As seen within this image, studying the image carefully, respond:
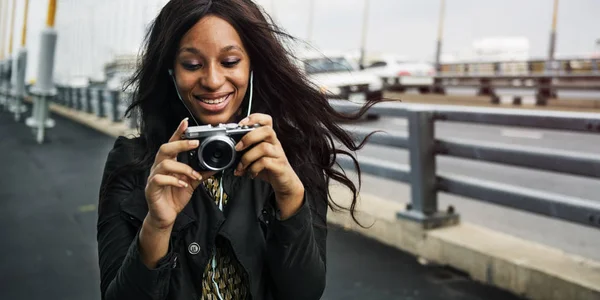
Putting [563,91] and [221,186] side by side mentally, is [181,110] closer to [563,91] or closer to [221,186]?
[221,186]

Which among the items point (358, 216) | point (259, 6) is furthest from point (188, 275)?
point (358, 216)

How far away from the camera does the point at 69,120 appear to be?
22.0m

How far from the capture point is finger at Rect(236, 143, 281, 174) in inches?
66.7

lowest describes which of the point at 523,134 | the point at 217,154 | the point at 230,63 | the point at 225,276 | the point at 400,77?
the point at 225,276

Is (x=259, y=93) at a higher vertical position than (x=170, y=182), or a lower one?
higher

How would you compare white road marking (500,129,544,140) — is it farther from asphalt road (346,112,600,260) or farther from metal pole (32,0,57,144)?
metal pole (32,0,57,144)

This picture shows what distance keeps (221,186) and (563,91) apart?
70.2 feet

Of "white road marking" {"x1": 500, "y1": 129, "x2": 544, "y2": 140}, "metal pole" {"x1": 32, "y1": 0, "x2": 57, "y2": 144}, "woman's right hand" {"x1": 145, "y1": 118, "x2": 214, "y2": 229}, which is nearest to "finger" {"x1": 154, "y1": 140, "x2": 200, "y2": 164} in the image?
"woman's right hand" {"x1": 145, "y1": 118, "x2": 214, "y2": 229}

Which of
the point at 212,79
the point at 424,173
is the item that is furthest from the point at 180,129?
the point at 424,173

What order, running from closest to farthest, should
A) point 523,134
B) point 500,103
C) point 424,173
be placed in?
point 424,173, point 523,134, point 500,103

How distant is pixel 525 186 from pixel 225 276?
7.32 m

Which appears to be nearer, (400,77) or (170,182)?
(170,182)

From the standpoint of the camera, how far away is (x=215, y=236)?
1.90 metres

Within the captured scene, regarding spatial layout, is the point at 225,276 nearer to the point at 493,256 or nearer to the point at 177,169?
the point at 177,169
